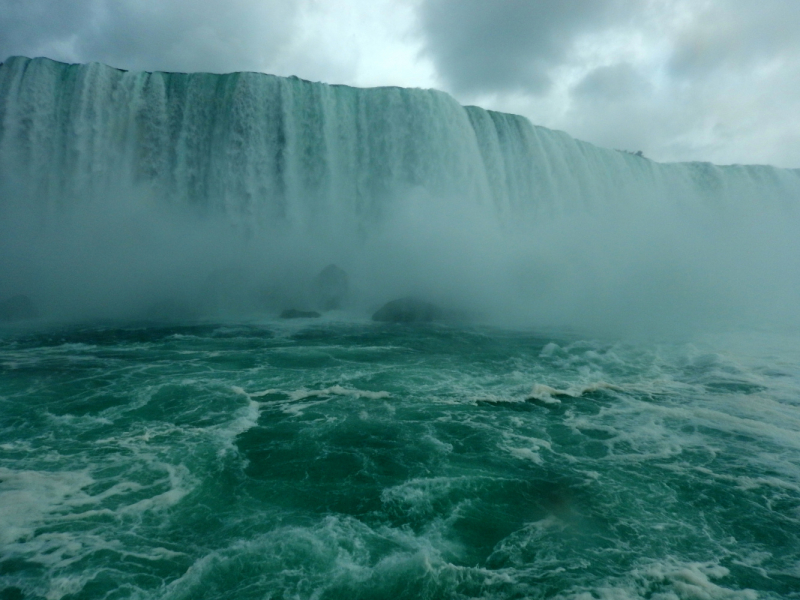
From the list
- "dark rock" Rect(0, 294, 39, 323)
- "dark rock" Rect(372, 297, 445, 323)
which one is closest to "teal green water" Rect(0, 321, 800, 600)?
"dark rock" Rect(0, 294, 39, 323)

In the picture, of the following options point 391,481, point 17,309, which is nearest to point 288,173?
point 17,309

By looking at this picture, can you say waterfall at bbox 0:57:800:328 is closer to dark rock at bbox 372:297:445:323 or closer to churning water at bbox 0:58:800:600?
churning water at bbox 0:58:800:600

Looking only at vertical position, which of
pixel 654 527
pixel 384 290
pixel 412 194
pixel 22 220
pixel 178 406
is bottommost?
pixel 654 527

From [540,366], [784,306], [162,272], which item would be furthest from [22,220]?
[784,306]

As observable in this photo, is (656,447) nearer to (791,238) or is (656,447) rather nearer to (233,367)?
(233,367)

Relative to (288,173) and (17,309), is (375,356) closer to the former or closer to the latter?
(288,173)

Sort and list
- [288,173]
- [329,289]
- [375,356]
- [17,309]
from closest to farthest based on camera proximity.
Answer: [375,356] < [17,309] < [329,289] < [288,173]

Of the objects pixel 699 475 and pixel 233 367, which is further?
pixel 233 367
